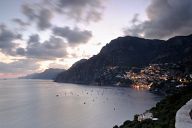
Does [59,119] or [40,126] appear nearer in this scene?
[40,126]

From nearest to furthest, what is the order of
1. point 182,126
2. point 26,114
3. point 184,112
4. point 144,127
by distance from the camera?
point 182,126, point 184,112, point 144,127, point 26,114

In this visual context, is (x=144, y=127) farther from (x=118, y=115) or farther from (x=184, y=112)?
(x=118, y=115)

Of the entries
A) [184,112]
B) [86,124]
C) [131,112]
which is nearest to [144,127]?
[184,112]

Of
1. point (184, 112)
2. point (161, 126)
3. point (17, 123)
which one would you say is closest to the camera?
point (184, 112)

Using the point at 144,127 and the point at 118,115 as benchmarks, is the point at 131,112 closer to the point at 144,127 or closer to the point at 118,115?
the point at 118,115

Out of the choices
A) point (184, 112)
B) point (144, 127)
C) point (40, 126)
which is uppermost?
point (184, 112)

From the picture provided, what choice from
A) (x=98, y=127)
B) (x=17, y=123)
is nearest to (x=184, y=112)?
(x=98, y=127)

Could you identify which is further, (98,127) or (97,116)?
(97,116)

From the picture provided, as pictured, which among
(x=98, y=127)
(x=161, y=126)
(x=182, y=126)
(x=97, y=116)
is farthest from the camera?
(x=97, y=116)

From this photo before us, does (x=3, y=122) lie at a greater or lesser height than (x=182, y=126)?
lesser
